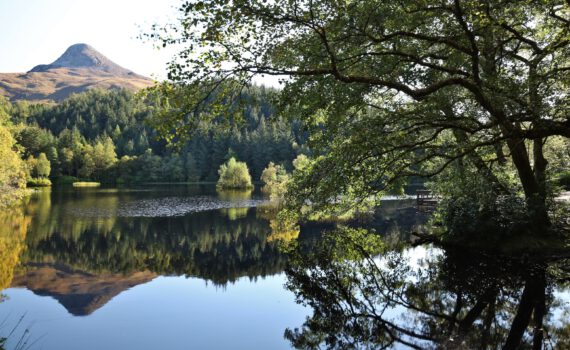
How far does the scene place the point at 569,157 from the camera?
861 inches

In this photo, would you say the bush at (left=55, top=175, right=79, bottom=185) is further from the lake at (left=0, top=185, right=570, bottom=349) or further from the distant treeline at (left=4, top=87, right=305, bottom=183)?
the lake at (left=0, top=185, right=570, bottom=349)

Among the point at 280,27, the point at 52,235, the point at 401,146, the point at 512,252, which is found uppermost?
the point at 280,27

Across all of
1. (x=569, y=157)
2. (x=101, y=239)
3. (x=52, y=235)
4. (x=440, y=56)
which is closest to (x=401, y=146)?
(x=440, y=56)

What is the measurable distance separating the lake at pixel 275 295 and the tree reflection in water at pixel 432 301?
0.14 ft

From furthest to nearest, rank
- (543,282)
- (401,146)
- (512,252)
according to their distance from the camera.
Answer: (512,252), (401,146), (543,282)

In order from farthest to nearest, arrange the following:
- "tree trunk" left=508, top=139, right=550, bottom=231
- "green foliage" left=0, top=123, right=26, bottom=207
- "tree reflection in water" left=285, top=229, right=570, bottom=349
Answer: "green foliage" left=0, top=123, right=26, bottom=207 → "tree trunk" left=508, top=139, right=550, bottom=231 → "tree reflection in water" left=285, top=229, right=570, bottom=349

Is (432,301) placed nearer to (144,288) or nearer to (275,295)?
(275,295)

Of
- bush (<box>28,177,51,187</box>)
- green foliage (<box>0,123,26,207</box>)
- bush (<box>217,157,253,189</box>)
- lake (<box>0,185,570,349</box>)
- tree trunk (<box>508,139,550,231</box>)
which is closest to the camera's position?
lake (<box>0,185,570,349</box>)

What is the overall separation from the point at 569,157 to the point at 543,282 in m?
13.3

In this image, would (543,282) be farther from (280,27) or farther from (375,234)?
(375,234)

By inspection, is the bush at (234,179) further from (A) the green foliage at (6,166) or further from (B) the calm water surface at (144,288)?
(B) the calm water surface at (144,288)

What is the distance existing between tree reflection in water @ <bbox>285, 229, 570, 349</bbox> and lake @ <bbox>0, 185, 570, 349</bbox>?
4 cm

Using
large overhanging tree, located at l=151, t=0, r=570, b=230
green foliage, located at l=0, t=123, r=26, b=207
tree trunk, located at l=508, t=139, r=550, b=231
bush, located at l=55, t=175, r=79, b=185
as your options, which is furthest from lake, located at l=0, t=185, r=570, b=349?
bush, located at l=55, t=175, r=79, b=185

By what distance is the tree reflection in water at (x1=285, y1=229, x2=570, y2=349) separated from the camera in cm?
859
